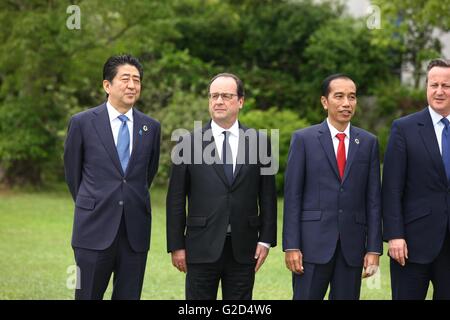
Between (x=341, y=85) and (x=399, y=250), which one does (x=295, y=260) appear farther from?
(x=341, y=85)

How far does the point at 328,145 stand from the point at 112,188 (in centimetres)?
153

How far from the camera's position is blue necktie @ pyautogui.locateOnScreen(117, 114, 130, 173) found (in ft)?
19.3

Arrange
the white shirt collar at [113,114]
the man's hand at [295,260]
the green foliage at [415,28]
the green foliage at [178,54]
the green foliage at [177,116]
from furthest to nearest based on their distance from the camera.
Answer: the green foliage at [177,116] → the green foliage at [178,54] → the green foliage at [415,28] → the white shirt collar at [113,114] → the man's hand at [295,260]

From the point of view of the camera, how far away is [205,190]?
5.82 m

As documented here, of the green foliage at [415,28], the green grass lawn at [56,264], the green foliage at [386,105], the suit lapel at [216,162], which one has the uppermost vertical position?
the green foliage at [415,28]

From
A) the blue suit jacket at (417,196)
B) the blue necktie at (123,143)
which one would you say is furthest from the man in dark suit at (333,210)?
the blue necktie at (123,143)

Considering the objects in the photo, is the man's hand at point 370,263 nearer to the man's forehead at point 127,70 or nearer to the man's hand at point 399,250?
the man's hand at point 399,250

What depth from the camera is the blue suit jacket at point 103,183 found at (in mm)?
5797

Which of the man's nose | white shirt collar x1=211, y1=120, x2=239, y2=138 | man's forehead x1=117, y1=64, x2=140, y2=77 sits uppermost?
man's forehead x1=117, y1=64, x2=140, y2=77

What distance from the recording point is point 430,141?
19.6 feet

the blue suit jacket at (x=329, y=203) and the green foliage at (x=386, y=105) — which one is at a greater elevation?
the green foliage at (x=386, y=105)

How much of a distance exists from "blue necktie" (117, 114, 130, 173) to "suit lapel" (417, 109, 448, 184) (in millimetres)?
2078

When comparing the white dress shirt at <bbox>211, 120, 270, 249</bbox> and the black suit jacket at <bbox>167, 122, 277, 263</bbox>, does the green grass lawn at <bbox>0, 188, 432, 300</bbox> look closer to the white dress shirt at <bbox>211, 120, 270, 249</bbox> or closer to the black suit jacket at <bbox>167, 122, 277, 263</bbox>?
the black suit jacket at <bbox>167, 122, 277, 263</bbox>

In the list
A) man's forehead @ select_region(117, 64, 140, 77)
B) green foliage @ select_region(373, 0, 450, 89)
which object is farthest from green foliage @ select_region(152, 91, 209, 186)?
man's forehead @ select_region(117, 64, 140, 77)
